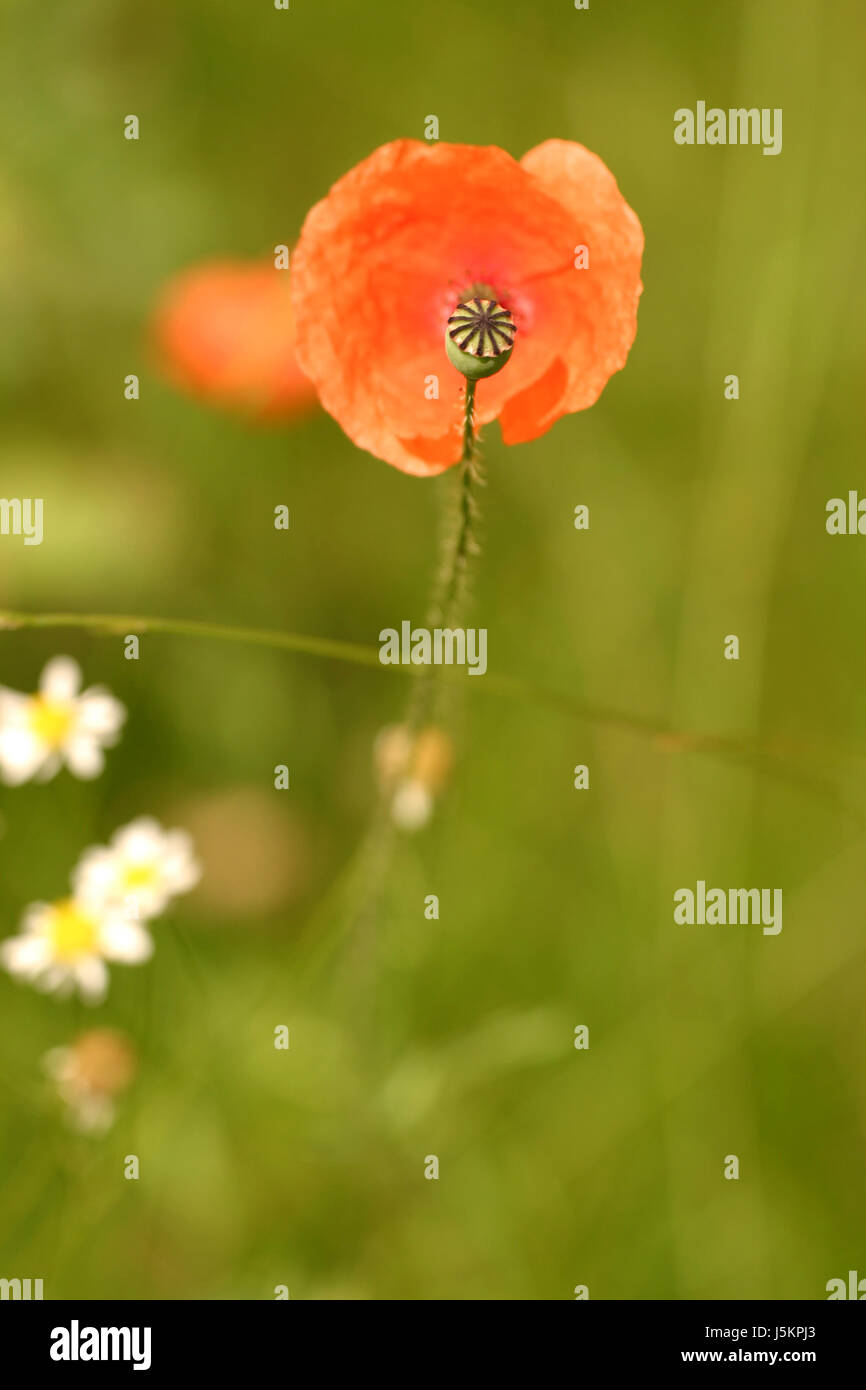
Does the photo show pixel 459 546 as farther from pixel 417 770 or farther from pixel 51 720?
pixel 51 720

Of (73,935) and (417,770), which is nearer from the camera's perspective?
(73,935)

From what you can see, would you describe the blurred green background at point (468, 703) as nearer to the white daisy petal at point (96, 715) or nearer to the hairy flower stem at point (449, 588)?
the hairy flower stem at point (449, 588)

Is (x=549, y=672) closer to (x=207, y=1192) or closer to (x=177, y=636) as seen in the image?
(x=177, y=636)

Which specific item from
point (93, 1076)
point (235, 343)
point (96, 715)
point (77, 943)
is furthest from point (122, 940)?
point (235, 343)

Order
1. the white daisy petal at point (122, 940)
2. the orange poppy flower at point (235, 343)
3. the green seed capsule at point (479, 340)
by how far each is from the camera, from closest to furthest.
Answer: the green seed capsule at point (479, 340)
the white daisy petal at point (122, 940)
the orange poppy flower at point (235, 343)

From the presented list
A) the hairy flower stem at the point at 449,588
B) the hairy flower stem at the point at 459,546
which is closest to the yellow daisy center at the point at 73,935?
the hairy flower stem at the point at 449,588
